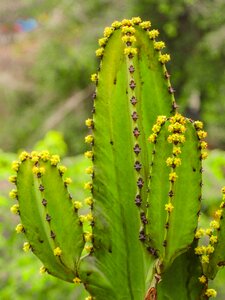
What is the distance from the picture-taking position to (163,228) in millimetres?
1544

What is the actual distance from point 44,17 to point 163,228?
39.5 ft

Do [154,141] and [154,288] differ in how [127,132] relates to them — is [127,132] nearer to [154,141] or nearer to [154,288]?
[154,141]

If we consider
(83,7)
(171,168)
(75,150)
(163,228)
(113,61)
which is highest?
(83,7)

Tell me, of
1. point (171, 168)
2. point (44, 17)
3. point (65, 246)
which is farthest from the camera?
point (44, 17)

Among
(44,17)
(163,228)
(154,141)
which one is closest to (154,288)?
(163,228)

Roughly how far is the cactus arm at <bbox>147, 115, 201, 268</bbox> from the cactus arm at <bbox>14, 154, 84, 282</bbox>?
0.24m

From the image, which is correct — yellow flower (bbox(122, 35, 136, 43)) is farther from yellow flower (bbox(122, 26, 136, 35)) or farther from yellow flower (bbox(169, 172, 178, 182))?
yellow flower (bbox(169, 172, 178, 182))

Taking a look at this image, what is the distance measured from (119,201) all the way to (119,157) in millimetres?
117

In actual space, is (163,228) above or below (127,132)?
below

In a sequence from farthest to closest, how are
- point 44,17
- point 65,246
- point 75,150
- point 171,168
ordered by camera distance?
point 44,17, point 75,150, point 65,246, point 171,168

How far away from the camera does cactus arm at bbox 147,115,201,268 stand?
153cm

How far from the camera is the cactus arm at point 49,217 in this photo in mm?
1632

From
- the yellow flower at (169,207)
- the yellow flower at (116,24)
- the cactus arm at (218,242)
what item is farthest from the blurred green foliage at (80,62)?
the yellow flower at (169,207)

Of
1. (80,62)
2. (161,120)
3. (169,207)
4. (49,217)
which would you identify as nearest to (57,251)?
(49,217)
